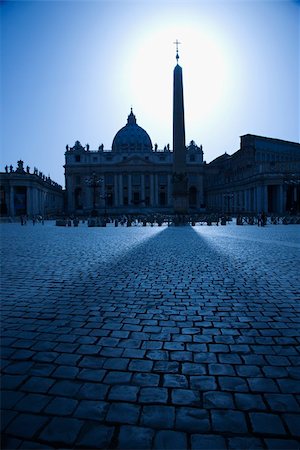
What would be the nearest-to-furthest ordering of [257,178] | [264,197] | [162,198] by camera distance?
[264,197] < [257,178] < [162,198]

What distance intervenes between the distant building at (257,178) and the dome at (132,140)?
20.7 metres

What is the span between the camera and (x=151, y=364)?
3279 mm

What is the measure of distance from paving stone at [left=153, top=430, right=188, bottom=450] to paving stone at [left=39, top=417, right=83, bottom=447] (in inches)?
23.2

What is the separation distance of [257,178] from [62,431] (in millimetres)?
57522

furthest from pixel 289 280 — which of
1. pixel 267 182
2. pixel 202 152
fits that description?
pixel 202 152

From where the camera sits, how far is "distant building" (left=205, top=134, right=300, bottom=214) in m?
54.9

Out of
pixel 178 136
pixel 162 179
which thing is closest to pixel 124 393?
pixel 178 136

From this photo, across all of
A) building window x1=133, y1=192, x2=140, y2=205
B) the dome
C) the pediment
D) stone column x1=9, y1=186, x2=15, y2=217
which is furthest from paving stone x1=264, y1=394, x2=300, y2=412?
the dome

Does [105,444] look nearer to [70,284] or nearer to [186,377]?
[186,377]

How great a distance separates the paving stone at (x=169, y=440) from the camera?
2162 millimetres

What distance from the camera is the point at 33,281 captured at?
700cm

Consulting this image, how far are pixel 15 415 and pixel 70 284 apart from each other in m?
4.22

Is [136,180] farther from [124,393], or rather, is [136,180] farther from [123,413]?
[123,413]

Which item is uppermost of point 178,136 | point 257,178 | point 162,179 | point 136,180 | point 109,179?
point 109,179
